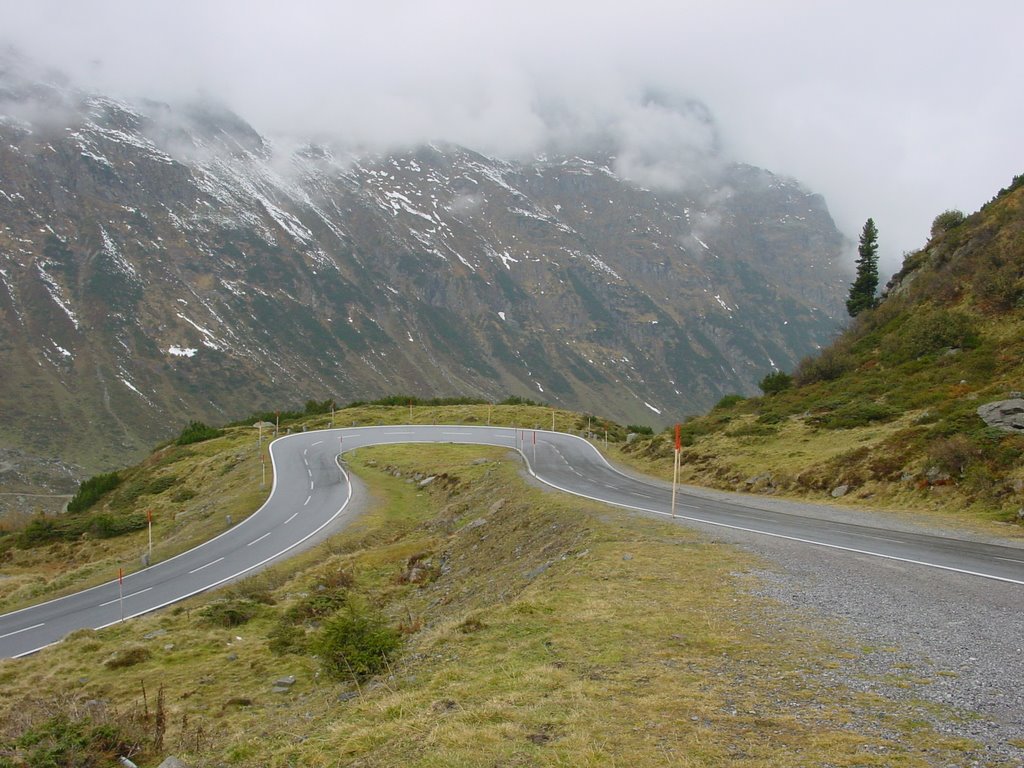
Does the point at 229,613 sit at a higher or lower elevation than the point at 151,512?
higher

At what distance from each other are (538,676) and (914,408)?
2710 centimetres

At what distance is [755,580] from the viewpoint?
12.0 meters

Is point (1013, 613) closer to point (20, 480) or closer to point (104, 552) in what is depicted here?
point (104, 552)

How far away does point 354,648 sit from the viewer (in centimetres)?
1054

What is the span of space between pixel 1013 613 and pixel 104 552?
43738 mm

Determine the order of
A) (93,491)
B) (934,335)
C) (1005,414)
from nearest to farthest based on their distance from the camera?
1. (1005,414)
2. (934,335)
3. (93,491)

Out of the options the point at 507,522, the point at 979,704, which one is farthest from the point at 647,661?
the point at 507,522

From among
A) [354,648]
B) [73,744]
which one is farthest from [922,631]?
[73,744]

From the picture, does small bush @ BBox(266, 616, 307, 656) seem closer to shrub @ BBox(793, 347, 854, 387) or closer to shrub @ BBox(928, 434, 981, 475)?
shrub @ BBox(928, 434, 981, 475)

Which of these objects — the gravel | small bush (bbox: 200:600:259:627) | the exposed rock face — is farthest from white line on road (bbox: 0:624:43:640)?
the exposed rock face

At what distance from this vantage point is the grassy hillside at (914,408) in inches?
824

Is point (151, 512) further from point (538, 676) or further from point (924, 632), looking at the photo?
point (924, 632)

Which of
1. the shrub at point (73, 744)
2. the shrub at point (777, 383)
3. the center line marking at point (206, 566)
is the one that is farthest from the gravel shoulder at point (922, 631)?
the shrub at point (777, 383)

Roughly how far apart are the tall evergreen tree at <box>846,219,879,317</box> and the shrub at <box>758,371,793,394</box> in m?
19.7
